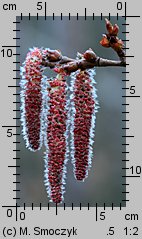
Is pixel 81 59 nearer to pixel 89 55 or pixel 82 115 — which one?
pixel 89 55

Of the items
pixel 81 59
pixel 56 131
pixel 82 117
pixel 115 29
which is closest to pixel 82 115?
pixel 82 117

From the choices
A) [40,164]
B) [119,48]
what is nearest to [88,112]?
[119,48]

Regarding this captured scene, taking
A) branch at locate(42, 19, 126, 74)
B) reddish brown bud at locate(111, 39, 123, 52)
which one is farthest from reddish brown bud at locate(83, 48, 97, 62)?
reddish brown bud at locate(111, 39, 123, 52)

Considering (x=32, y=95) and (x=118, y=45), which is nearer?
(x=32, y=95)

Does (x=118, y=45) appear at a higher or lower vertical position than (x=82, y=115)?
higher

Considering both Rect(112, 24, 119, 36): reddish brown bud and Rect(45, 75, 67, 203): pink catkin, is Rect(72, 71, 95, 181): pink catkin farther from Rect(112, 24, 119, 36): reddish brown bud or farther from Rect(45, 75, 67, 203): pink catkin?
Rect(112, 24, 119, 36): reddish brown bud
